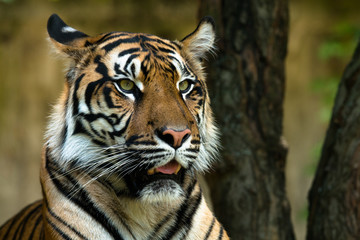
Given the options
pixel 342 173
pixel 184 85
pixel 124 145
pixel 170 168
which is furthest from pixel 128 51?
pixel 342 173

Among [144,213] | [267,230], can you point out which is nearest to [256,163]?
[267,230]

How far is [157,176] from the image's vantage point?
233cm

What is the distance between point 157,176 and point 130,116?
0.92 feet

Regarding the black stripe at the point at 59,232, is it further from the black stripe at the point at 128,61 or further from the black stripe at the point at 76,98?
the black stripe at the point at 128,61

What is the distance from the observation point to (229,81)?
3.72 m

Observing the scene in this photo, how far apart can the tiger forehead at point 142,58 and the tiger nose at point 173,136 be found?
32 centimetres

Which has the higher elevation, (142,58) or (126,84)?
(142,58)

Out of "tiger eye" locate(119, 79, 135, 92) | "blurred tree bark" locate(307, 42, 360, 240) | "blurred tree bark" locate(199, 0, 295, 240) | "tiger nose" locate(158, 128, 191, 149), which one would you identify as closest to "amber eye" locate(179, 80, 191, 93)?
"tiger eye" locate(119, 79, 135, 92)

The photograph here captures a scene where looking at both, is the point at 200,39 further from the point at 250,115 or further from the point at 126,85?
the point at 250,115

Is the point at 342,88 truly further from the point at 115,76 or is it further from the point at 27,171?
the point at 27,171

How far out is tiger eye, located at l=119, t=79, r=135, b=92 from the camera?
2424 millimetres

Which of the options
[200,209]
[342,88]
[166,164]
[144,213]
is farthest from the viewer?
[342,88]

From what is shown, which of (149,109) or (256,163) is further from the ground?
(149,109)

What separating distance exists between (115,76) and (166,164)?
1.50ft
